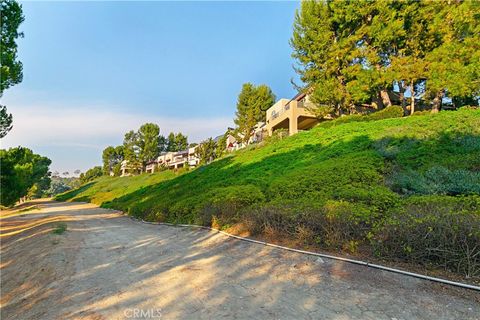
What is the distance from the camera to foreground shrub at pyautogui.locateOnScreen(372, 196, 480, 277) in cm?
391

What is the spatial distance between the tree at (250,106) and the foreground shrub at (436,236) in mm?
36763

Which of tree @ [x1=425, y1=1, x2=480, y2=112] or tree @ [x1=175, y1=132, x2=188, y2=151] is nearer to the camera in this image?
tree @ [x1=425, y1=1, x2=480, y2=112]

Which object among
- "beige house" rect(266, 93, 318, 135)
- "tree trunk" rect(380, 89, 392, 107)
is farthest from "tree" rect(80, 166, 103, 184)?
"tree trunk" rect(380, 89, 392, 107)

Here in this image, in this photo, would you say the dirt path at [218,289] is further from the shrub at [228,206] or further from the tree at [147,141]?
the tree at [147,141]

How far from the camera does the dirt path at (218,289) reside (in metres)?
3.36

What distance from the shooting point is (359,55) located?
21.8 m

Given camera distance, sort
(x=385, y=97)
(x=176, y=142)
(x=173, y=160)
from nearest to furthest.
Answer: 1. (x=385, y=97)
2. (x=173, y=160)
3. (x=176, y=142)

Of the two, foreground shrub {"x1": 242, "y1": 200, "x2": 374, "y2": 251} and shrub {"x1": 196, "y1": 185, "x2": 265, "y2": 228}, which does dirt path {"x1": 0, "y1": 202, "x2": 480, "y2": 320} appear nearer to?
foreground shrub {"x1": 242, "y1": 200, "x2": 374, "y2": 251}

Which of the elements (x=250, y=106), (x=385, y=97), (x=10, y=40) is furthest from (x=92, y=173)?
(x=385, y=97)

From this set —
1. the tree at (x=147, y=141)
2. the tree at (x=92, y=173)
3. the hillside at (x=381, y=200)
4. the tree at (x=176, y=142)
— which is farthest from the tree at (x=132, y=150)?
the hillside at (x=381, y=200)

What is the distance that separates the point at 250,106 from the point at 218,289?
39.8 m

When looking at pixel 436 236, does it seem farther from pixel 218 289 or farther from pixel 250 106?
pixel 250 106

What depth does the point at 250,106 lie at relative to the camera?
42.3m

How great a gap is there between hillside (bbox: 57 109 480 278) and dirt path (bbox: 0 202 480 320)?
2.18ft
